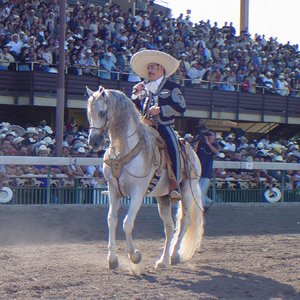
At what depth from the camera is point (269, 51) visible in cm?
3042

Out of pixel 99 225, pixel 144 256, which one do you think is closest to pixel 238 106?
pixel 99 225

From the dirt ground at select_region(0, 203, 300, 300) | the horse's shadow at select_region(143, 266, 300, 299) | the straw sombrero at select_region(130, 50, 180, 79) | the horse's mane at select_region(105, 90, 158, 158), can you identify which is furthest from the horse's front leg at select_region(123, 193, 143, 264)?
the straw sombrero at select_region(130, 50, 180, 79)

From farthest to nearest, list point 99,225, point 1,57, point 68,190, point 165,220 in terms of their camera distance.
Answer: point 1,57, point 68,190, point 99,225, point 165,220

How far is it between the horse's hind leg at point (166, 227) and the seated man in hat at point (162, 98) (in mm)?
348

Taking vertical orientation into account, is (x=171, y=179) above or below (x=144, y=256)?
above

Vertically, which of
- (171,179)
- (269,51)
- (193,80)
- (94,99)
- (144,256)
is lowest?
(144,256)

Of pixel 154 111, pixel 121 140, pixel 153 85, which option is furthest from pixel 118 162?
pixel 153 85

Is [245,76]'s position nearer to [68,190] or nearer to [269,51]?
[269,51]

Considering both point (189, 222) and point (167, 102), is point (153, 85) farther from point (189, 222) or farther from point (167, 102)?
point (189, 222)

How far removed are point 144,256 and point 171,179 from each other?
1.25 m

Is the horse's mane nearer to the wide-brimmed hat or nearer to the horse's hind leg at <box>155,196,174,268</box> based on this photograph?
the horse's hind leg at <box>155,196,174,268</box>

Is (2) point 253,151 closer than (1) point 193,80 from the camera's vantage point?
Yes

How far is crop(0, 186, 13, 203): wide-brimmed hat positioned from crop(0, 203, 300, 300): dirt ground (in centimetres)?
20

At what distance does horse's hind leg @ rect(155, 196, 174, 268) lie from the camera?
8359 mm
